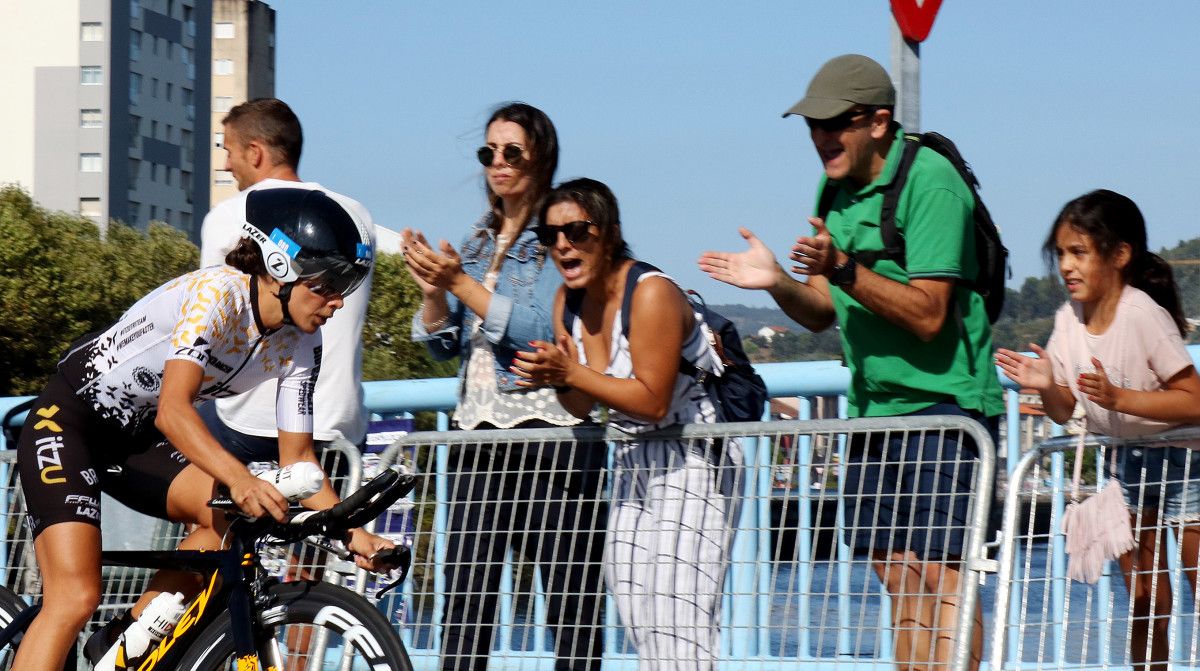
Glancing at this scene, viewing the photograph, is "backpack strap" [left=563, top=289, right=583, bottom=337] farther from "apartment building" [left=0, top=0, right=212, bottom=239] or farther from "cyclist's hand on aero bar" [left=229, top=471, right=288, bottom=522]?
"apartment building" [left=0, top=0, right=212, bottom=239]

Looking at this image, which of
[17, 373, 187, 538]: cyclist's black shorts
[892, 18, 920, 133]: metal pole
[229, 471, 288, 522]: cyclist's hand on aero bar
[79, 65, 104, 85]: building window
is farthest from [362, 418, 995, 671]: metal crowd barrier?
[79, 65, 104, 85]: building window

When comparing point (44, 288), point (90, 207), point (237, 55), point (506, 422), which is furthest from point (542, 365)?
point (237, 55)

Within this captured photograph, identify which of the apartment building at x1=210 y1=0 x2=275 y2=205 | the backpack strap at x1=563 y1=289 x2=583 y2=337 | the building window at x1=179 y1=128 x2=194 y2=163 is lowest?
the backpack strap at x1=563 y1=289 x2=583 y2=337

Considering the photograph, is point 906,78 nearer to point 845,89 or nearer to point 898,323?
point 845,89

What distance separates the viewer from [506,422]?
4.88 meters

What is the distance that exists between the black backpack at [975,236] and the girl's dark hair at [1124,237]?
0.58 feet

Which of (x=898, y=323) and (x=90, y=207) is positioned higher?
(x=90, y=207)

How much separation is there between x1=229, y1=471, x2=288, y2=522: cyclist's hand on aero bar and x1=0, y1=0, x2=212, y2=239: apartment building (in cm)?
11327

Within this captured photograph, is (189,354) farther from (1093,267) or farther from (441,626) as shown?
(1093,267)

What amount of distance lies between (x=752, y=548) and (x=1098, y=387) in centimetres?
107

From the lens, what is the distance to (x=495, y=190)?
518 cm

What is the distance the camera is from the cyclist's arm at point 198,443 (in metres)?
3.78

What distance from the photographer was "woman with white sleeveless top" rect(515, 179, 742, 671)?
14.1ft

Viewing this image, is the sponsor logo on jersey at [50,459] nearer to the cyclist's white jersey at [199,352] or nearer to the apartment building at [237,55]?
the cyclist's white jersey at [199,352]
